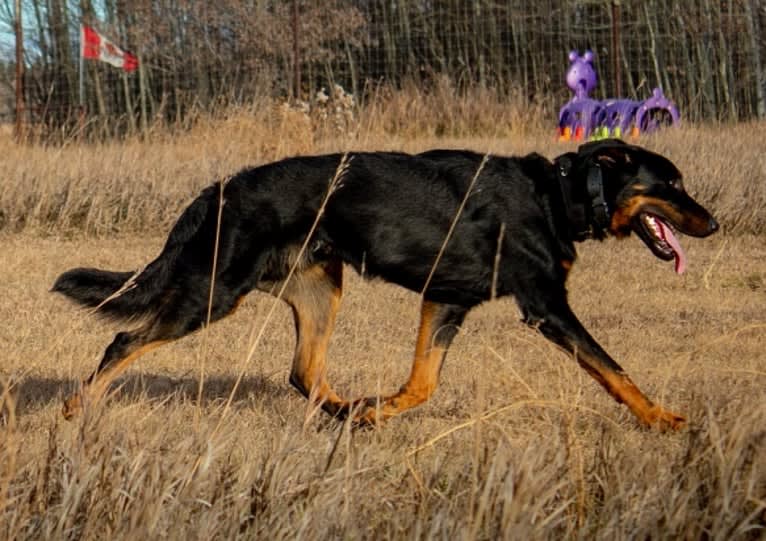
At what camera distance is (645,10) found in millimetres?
21328

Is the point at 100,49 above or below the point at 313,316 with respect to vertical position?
above

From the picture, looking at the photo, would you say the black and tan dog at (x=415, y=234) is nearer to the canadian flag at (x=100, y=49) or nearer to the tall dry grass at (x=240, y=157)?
the tall dry grass at (x=240, y=157)

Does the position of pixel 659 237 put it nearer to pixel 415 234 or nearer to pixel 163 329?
pixel 415 234

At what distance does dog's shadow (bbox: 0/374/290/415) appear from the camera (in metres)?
5.50

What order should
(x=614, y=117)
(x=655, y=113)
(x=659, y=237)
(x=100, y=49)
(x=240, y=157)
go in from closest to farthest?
(x=659, y=237) → (x=240, y=157) → (x=614, y=117) → (x=655, y=113) → (x=100, y=49)

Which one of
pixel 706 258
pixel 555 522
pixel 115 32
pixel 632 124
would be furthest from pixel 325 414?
pixel 115 32

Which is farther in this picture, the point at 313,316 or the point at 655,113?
the point at 655,113

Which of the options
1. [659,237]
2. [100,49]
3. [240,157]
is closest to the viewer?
[659,237]

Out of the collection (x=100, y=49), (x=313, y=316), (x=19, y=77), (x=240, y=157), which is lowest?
(x=313, y=316)

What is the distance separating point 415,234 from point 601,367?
3.11 feet

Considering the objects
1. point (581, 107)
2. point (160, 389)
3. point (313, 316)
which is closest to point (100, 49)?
point (581, 107)

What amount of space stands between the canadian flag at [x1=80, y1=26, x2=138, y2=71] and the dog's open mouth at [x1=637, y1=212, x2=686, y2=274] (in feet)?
42.2

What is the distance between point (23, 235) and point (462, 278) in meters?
6.26

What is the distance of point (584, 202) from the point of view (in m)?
5.22
